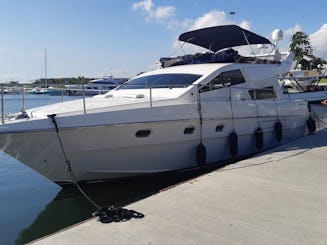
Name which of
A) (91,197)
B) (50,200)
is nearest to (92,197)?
(91,197)

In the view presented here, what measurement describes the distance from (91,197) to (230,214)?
3.63 metres

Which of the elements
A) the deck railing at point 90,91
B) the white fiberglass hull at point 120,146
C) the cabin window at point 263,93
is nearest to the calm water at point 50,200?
the white fiberglass hull at point 120,146

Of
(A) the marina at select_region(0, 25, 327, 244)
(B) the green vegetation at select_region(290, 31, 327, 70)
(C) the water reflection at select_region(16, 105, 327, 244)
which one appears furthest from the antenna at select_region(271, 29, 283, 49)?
(B) the green vegetation at select_region(290, 31, 327, 70)

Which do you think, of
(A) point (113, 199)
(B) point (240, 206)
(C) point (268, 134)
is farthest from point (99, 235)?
(C) point (268, 134)

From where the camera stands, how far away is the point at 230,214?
15.5ft

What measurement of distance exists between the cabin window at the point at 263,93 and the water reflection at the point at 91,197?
2.26 meters

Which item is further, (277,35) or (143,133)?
(277,35)

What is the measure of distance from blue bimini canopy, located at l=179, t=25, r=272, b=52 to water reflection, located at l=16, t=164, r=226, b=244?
→ 4.23 m

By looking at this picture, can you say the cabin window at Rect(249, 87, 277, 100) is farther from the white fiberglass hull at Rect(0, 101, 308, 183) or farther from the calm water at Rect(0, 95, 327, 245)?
the calm water at Rect(0, 95, 327, 245)

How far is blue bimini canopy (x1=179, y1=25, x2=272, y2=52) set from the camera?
421 inches

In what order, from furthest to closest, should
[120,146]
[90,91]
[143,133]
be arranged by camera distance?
[90,91]
[143,133]
[120,146]

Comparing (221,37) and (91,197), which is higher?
(221,37)

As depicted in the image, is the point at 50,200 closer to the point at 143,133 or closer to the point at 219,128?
the point at 143,133

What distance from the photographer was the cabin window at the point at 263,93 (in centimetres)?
960
